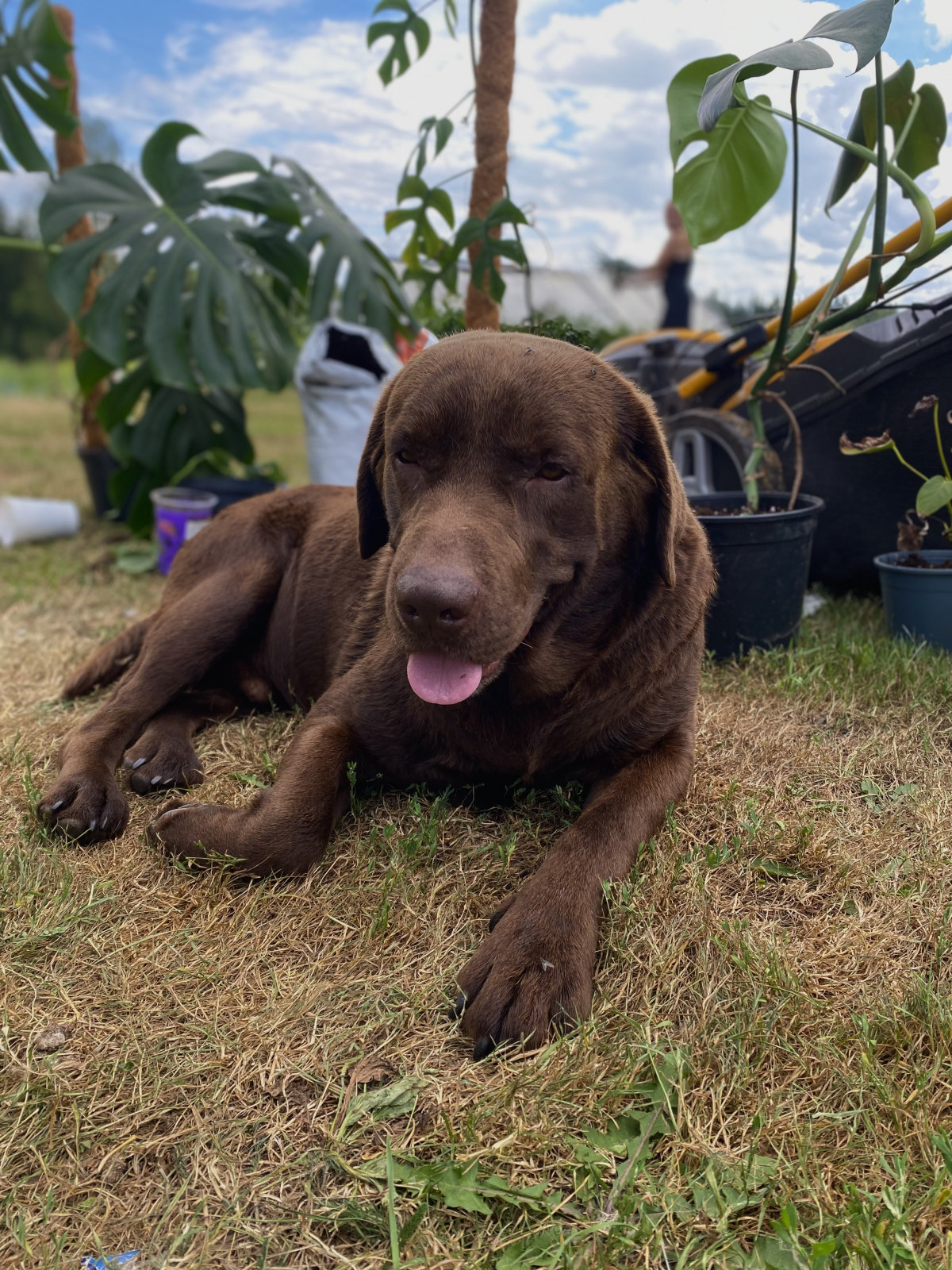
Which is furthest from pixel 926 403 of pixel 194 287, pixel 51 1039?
pixel 194 287

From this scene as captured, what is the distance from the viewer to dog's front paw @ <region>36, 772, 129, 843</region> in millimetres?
2133

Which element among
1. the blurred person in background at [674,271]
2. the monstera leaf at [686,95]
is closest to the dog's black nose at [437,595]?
the monstera leaf at [686,95]

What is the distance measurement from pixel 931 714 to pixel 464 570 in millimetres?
1813

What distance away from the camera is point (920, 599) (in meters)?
3.22

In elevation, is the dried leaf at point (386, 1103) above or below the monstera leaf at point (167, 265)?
below

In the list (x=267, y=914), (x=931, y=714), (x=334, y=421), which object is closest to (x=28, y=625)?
(x=334, y=421)

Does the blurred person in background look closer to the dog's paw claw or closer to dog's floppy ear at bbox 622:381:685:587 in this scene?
dog's floppy ear at bbox 622:381:685:587

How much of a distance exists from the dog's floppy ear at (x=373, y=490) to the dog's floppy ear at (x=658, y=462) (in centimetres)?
54

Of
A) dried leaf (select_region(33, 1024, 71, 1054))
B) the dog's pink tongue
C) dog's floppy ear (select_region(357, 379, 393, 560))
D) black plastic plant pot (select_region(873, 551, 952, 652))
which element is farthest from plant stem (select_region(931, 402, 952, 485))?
dried leaf (select_region(33, 1024, 71, 1054))

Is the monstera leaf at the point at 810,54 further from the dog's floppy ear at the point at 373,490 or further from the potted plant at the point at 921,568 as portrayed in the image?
the potted plant at the point at 921,568

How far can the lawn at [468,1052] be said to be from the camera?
1258 mm

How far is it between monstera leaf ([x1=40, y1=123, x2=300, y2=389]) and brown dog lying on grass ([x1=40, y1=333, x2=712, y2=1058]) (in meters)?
2.25

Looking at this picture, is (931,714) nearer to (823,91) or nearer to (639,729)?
(639,729)

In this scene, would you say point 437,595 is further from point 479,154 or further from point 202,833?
point 479,154
